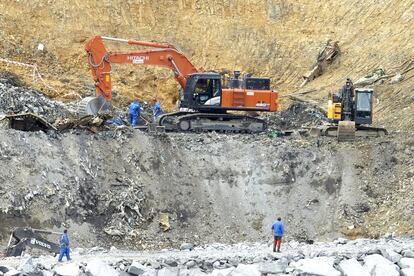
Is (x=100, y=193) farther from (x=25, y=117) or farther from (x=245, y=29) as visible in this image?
(x=245, y=29)

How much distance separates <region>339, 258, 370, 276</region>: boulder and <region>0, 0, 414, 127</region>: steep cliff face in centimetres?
1494

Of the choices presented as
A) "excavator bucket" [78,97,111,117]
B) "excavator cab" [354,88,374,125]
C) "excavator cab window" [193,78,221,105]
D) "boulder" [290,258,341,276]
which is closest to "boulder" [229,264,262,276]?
"boulder" [290,258,341,276]

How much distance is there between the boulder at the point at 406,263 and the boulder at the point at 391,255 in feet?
0.33

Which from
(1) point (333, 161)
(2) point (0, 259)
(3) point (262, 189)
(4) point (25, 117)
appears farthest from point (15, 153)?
(1) point (333, 161)

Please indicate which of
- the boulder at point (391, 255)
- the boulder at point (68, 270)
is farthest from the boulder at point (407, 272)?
the boulder at point (68, 270)

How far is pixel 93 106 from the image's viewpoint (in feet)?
76.1

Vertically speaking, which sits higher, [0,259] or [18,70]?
[18,70]

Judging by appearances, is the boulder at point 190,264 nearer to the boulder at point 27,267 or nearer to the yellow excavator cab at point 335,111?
the boulder at point 27,267

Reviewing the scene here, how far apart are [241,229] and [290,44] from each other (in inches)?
601

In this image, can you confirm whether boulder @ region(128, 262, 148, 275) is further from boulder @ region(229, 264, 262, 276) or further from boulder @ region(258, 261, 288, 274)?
boulder @ region(258, 261, 288, 274)

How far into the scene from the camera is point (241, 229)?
19.6 meters

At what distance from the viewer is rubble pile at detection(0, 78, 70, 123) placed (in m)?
22.4

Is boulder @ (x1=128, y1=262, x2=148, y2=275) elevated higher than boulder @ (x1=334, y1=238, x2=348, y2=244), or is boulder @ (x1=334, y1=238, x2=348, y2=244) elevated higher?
boulder @ (x1=334, y1=238, x2=348, y2=244)

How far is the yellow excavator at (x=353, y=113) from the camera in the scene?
2322 cm
